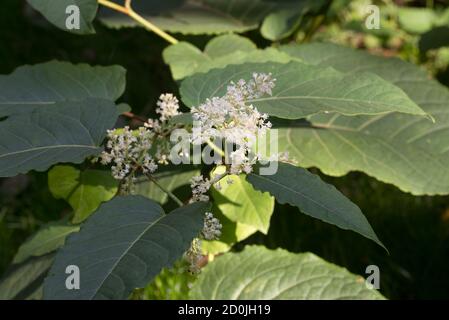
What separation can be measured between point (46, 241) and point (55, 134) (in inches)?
15.5

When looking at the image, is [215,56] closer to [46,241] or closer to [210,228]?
[46,241]

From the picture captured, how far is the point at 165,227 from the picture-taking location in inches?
48.0

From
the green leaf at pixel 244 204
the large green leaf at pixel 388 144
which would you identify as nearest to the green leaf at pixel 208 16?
the large green leaf at pixel 388 144

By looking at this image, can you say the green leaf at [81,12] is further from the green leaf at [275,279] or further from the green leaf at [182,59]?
the green leaf at [275,279]

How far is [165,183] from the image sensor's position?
5.92 feet

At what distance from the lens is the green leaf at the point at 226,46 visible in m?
2.07

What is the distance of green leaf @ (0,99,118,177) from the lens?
4.43ft

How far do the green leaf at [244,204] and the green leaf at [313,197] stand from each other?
1.36ft

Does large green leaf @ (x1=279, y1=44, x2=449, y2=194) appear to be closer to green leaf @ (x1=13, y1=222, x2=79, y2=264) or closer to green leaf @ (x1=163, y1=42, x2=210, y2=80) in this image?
green leaf @ (x1=163, y1=42, x2=210, y2=80)

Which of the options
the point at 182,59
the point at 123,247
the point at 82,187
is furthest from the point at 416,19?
the point at 123,247

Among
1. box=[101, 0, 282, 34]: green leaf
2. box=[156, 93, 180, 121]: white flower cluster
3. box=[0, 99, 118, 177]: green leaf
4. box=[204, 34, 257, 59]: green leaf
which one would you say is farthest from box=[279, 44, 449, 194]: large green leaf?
box=[0, 99, 118, 177]: green leaf

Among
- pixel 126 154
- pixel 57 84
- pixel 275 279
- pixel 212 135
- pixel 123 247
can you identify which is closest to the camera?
pixel 123 247

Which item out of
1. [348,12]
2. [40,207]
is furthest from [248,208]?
[348,12]
